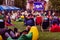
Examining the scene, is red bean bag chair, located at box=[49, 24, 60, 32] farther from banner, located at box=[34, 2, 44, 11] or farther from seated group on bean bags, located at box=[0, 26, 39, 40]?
banner, located at box=[34, 2, 44, 11]

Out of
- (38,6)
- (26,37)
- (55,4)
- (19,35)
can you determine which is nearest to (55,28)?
(19,35)

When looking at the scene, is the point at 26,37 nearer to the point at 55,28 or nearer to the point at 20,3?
the point at 55,28

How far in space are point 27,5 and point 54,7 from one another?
21266mm

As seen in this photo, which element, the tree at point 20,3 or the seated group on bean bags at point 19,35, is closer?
the seated group on bean bags at point 19,35

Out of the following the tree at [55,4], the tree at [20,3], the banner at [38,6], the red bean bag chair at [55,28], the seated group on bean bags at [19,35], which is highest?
the seated group on bean bags at [19,35]

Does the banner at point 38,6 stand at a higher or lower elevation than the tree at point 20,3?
higher

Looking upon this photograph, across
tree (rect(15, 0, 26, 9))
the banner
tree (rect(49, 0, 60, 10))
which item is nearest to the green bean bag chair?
the banner

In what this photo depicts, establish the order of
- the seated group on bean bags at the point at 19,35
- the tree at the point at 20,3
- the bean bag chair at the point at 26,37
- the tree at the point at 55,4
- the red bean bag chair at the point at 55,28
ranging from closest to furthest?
the bean bag chair at the point at 26,37
the seated group on bean bags at the point at 19,35
the red bean bag chair at the point at 55,28
the tree at the point at 55,4
the tree at the point at 20,3

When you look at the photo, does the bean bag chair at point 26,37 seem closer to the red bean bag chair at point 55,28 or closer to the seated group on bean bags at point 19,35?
the seated group on bean bags at point 19,35

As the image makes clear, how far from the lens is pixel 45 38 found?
50.1 feet

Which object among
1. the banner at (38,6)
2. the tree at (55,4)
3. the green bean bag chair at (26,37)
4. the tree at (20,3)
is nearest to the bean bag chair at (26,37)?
the green bean bag chair at (26,37)

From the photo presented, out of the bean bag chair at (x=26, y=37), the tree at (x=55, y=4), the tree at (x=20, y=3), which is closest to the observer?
the bean bag chair at (x=26, y=37)

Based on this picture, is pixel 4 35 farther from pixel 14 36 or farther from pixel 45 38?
pixel 45 38

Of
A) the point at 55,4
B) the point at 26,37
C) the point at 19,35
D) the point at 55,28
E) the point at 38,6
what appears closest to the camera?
the point at 26,37
